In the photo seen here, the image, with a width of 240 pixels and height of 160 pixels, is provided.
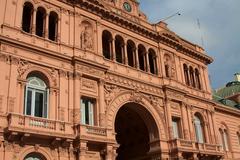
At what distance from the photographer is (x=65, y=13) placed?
2827 centimetres

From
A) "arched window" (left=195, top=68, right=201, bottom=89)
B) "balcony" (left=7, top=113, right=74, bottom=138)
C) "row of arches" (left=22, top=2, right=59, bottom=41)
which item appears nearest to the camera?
"balcony" (left=7, top=113, right=74, bottom=138)

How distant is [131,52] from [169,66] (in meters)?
4.36

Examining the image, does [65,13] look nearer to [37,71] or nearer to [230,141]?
[37,71]

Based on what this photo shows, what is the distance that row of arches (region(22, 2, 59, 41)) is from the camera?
2612 centimetres

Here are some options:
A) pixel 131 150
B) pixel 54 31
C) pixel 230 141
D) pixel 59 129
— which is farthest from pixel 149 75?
pixel 230 141

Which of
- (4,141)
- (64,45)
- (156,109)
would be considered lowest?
(4,141)

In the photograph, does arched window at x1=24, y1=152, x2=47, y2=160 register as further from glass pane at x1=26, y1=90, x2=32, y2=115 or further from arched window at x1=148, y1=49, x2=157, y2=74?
arched window at x1=148, y1=49, x2=157, y2=74

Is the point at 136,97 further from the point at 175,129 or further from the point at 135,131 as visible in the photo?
the point at 175,129

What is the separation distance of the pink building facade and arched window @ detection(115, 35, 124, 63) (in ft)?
0.32

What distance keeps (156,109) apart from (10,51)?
1424 cm

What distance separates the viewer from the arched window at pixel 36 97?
23.6 meters

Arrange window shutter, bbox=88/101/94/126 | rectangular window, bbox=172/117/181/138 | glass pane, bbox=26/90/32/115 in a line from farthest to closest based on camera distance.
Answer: rectangular window, bbox=172/117/181/138 → window shutter, bbox=88/101/94/126 → glass pane, bbox=26/90/32/115

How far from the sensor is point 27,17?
2712 cm

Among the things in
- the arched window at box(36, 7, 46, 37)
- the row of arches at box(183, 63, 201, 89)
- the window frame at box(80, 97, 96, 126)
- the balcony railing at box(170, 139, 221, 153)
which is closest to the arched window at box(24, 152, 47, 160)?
the window frame at box(80, 97, 96, 126)
